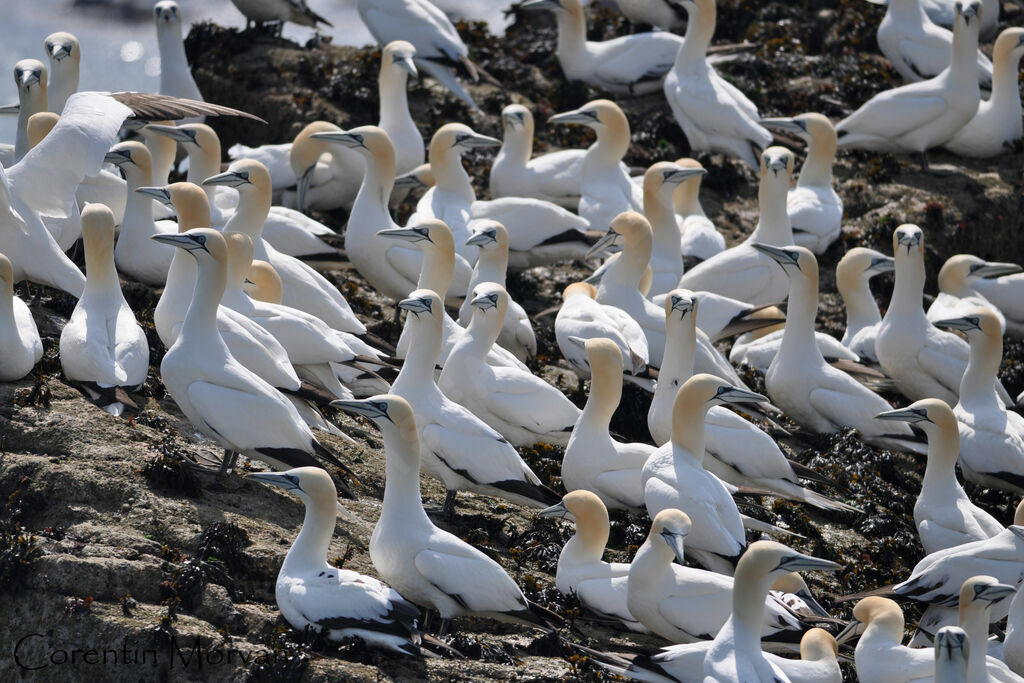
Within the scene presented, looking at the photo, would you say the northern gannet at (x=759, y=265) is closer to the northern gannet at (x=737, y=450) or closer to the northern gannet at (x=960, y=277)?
the northern gannet at (x=960, y=277)

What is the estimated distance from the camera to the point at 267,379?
8141mm

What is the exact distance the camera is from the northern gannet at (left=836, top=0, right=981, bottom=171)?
559 inches

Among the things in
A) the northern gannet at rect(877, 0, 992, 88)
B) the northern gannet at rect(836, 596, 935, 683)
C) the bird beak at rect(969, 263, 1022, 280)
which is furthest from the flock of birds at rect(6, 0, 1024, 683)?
the northern gannet at rect(877, 0, 992, 88)

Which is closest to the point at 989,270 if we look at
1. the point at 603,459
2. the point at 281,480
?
the point at 603,459

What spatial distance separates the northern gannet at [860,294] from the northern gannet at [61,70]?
687 cm

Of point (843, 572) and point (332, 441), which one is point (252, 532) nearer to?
point (332, 441)

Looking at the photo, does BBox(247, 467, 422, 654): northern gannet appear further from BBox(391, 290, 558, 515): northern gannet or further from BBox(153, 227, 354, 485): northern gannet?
BBox(391, 290, 558, 515): northern gannet

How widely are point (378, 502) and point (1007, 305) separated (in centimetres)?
651

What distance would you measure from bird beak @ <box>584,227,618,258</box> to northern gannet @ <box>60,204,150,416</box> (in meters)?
3.99

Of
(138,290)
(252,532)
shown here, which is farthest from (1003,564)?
(138,290)

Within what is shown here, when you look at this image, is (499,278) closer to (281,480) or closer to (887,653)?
(281,480)

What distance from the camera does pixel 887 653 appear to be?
22.6ft

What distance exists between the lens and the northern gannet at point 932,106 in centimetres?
1420

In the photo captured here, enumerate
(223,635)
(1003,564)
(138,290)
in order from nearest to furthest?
(223,635)
(1003,564)
(138,290)
